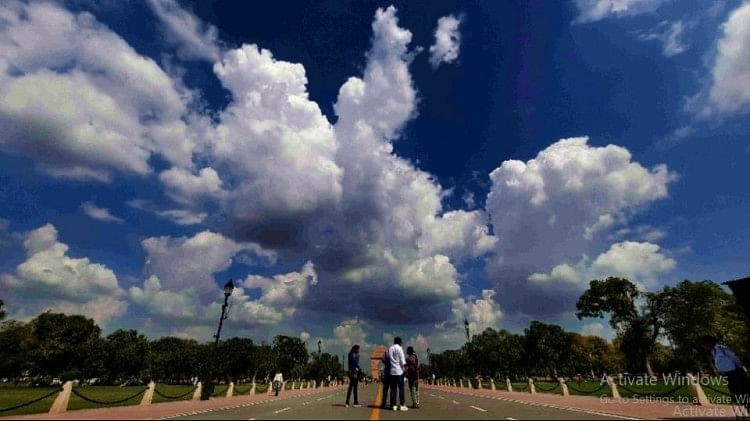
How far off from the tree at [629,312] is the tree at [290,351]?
3455 inches

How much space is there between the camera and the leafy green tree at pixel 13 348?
55688 mm

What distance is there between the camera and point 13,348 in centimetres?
5719

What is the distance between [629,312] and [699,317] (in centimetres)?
783

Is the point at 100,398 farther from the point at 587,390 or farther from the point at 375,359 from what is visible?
the point at 375,359

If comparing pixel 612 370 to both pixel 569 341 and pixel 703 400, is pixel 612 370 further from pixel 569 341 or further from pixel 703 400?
pixel 703 400

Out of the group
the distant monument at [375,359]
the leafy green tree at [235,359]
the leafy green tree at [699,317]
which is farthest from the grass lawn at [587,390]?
the distant monument at [375,359]

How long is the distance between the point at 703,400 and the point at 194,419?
17920 mm

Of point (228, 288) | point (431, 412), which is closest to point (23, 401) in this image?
point (228, 288)

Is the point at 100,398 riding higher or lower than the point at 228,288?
lower

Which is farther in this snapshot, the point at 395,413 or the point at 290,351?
the point at 290,351

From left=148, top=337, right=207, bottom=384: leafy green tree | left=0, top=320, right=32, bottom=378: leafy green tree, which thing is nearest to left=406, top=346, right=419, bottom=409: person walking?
left=0, top=320, right=32, bottom=378: leafy green tree

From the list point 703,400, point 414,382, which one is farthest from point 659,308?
point 414,382

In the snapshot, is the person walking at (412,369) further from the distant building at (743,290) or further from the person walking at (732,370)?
the distant building at (743,290)

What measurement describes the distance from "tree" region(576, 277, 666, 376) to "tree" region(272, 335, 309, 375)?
87748mm
